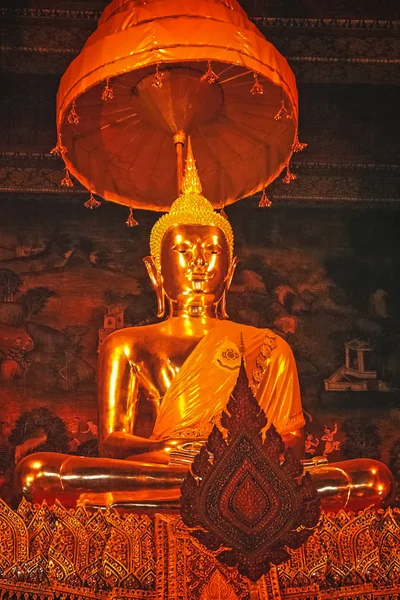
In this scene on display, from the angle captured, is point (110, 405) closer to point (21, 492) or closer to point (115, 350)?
point (115, 350)

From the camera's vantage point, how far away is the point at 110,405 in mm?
5094

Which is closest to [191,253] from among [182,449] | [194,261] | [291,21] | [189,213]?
[194,261]

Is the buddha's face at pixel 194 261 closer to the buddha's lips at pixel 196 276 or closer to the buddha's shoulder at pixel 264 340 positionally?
the buddha's lips at pixel 196 276

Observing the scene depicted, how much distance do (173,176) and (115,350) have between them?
115 cm

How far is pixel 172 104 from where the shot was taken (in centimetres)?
537

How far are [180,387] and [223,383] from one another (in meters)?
0.20

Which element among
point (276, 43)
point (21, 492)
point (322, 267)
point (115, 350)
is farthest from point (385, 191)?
point (21, 492)

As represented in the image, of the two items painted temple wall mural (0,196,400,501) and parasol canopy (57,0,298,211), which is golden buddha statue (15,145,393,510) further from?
painted temple wall mural (0,196,400,501)

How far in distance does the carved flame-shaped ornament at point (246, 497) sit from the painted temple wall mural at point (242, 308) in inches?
79.1

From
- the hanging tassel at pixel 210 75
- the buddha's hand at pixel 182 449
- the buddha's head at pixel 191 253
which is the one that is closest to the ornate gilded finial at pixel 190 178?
the buddha's head at pixel 191 253

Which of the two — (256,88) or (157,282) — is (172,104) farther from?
(157,282)

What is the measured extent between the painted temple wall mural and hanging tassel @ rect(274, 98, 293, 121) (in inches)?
37.9

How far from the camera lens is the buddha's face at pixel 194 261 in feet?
17.8

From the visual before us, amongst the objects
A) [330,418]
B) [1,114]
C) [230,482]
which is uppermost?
[1,114]
